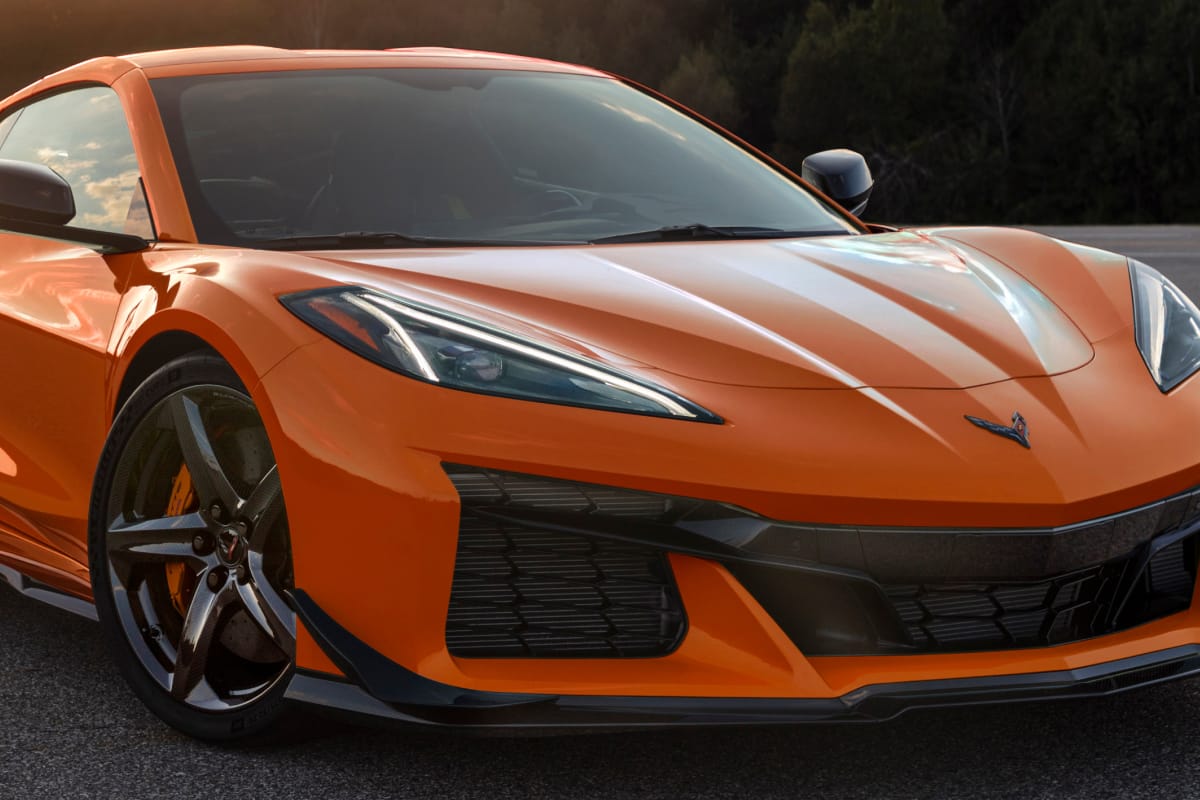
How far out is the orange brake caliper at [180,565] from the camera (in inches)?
117

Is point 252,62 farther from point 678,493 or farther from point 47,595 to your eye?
point 678,493

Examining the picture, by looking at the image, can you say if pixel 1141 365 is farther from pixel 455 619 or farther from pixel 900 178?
pixel 900 178

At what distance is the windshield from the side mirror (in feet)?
0.88

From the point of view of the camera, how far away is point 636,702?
7.96 feet

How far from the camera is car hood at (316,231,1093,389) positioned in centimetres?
267

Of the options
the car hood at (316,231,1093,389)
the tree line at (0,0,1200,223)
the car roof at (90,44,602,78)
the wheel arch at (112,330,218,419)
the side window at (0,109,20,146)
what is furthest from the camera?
the tree line at (0,0,1200,223)

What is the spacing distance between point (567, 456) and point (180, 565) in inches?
39.7

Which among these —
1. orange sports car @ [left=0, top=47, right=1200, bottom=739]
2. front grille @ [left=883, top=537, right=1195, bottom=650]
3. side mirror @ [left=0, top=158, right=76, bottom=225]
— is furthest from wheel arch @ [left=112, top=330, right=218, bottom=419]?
front grille @ [left=883, top=537, right=1195, bottom=650]

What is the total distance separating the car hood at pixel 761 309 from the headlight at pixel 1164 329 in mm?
134

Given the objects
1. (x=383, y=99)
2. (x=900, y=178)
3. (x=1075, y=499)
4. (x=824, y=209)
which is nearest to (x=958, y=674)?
(x=1075, y=499)

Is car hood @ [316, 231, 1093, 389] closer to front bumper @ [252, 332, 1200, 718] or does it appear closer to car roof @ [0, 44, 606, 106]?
front bumper @ [252, 332, 1200, 718]

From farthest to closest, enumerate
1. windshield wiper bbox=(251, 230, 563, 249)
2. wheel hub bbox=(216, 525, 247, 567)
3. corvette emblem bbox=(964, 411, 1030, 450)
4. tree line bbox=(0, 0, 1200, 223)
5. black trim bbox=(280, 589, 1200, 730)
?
1. tree line bbox=(0, 0, 1200, 223)
2. windshield wiper bbox=(251, 230, 563, 249)
3. wheel hub bbox=(216, 525, 247, 567)
4. corvette emblem bbox=(964, 411, 1030, 450)
5. black trim bbox=(280, 589, 1200, 730)

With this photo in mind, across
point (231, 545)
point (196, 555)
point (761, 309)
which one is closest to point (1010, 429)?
point (761, 309)

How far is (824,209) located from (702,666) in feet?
5.99
